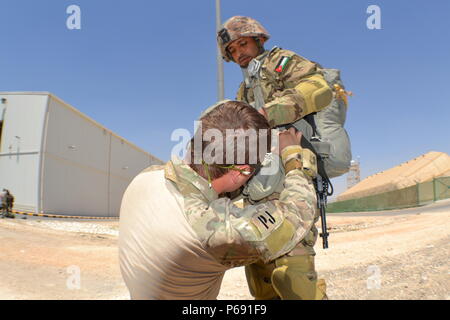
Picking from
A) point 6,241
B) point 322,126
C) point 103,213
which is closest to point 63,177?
point 103,213

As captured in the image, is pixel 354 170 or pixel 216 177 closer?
pixel 216 177

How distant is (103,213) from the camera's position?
2567cm

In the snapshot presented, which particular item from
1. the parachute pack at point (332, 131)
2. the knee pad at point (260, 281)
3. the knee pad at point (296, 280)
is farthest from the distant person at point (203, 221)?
the parachute pack at point (332, 131)

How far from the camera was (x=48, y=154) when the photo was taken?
18.9 meters

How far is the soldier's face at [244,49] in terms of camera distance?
261 cm

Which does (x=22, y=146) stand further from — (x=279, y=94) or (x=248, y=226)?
(x=248, y=226)

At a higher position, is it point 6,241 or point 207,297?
point 207,297

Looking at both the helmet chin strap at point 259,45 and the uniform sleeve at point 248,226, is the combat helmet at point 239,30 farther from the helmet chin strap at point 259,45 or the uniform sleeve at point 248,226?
the uniform sleeve at point 248,226

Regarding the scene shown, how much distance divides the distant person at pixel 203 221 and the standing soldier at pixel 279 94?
0.46 m

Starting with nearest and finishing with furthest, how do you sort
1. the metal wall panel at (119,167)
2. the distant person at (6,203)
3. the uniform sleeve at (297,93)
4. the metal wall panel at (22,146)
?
the uniform sleeve at (297,93)
the distant person at (6,203)
the metal wall panel at (22,146)
the metal wall panel at (119,167)

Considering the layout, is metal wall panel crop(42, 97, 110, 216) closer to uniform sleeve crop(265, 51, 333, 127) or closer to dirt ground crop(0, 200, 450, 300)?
dirt ground crop(0, 200, 450, 300)

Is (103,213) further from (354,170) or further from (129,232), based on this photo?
(354,170)

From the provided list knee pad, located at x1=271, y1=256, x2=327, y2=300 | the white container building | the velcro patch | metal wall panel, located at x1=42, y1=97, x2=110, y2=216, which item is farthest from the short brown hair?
metal wall panel, located at x1=42, y1=97, x2=110, y2=216
